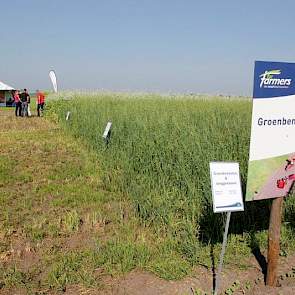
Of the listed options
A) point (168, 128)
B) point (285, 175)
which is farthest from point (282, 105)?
point (168, 128)

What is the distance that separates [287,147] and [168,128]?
5.38 metres

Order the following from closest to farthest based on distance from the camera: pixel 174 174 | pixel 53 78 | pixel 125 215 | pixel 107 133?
pixel 125 215, pixel 174 174, pixel 107 133, pixel 53 78

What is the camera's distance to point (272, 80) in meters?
3.24

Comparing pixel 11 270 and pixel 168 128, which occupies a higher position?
pixel 168 128

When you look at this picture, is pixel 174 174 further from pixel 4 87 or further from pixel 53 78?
pixel 4 87

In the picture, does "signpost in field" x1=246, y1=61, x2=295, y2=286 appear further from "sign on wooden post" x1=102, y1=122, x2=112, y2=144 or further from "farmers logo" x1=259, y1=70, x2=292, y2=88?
"sign on wooden post" x1=102, y1=122, x2=112, y2=144

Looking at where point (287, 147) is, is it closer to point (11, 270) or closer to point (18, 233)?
point (11, 270)

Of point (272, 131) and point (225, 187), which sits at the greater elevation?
point (272, 131)

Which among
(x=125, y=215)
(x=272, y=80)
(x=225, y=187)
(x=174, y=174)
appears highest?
(x=272, y=80)

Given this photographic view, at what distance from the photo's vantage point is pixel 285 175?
354cm

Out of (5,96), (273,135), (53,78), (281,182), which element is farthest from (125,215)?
(5,96)

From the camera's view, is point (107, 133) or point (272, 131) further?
point (107, 133)

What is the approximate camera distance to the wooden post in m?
3.59

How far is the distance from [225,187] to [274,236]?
0.80 meters
